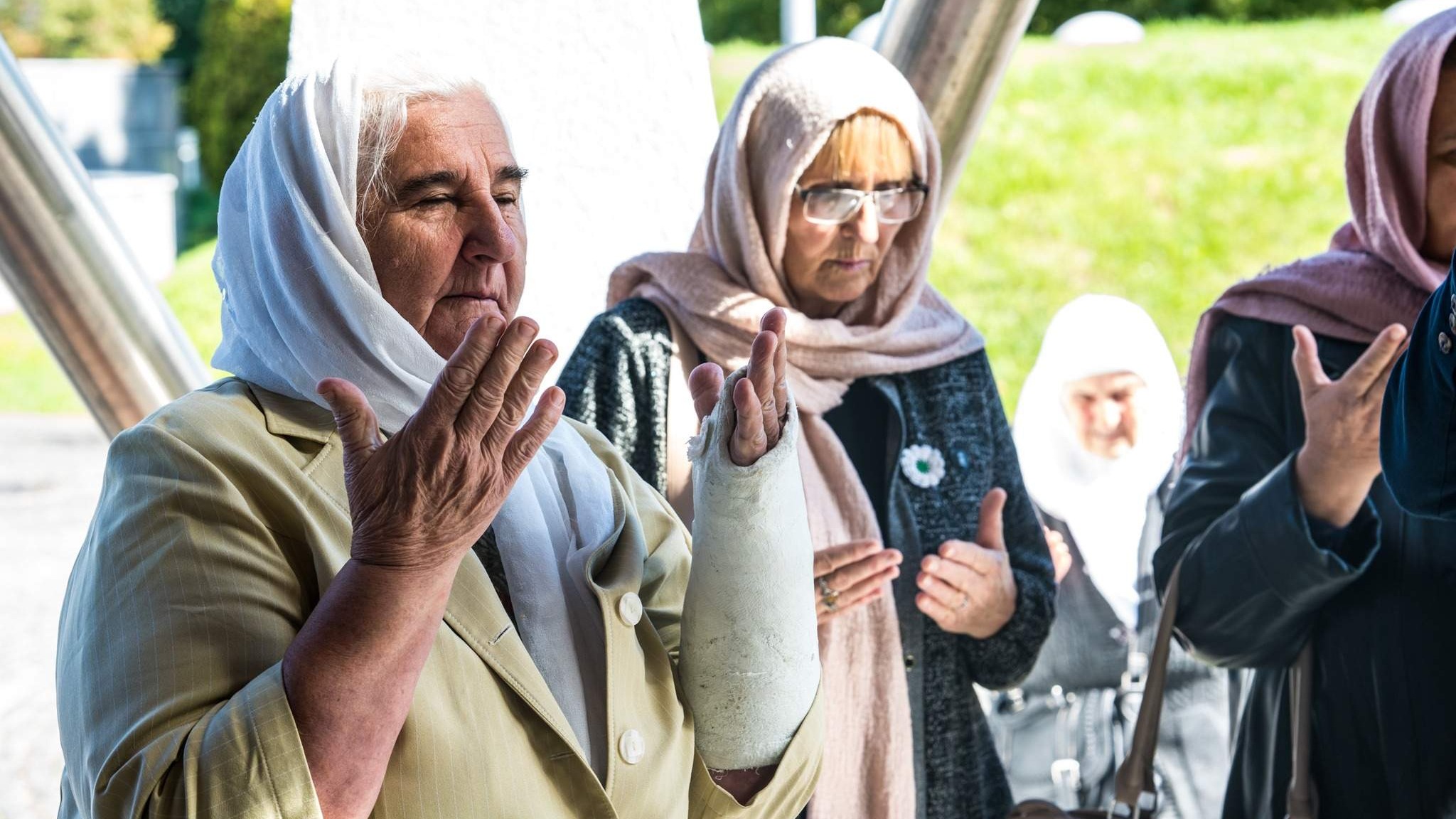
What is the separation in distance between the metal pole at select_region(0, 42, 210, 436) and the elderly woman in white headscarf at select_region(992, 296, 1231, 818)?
1864 mm

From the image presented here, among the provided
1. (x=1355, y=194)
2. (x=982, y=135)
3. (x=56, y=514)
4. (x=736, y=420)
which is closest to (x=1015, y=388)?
(x=982, y=135)

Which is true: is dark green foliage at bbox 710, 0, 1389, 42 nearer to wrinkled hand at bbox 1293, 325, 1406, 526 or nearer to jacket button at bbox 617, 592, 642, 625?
wrinkled hand at bbox 1293, 325, 1406, 526

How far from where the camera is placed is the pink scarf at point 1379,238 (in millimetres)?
2496

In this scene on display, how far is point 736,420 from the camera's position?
1575mm

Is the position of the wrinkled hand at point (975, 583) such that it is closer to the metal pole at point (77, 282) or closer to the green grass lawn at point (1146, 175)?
the metal pole at point (77, 282)

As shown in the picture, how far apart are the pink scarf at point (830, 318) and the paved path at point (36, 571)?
2058 mm

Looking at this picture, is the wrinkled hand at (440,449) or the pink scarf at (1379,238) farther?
the pink scarf at (1379,238)

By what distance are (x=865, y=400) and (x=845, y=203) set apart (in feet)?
1.15

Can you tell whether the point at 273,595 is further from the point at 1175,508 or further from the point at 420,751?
the point at 1175,508

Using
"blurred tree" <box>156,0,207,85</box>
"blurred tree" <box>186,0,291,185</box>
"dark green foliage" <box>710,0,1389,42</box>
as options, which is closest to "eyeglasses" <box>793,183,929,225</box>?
"dark green foliage" <box>710,0,1389,42</box>

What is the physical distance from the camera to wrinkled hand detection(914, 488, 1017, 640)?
7.71 ft

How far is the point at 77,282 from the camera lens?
295 cm

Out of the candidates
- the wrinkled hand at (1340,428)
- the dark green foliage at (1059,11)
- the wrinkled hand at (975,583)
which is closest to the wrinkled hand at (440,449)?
the wrinkled hand at (975,583)

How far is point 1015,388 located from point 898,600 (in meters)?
6.82
